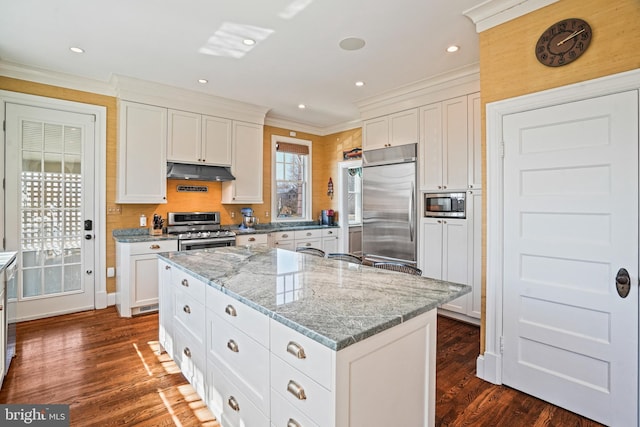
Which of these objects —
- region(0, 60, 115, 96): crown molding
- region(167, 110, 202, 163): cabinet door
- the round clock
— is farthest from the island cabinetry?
region(0, 60, 115, 96): crown molding

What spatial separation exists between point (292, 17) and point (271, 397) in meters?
2.62

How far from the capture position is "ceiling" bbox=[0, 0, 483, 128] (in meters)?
2.41

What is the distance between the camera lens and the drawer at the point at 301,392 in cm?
108

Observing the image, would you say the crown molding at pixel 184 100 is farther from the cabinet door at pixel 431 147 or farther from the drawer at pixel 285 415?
the drawer at pixel 285 415

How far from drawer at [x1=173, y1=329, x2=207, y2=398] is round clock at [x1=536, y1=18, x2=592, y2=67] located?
2946 mm

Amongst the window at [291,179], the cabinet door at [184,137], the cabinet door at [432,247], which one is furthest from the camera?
the window at [291,179]

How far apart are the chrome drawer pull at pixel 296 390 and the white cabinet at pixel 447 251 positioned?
9.37ft

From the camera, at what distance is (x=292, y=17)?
2.52 meters

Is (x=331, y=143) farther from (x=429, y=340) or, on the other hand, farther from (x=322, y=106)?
(x=429, y=340)

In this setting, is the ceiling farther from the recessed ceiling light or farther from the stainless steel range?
the stainless steel range

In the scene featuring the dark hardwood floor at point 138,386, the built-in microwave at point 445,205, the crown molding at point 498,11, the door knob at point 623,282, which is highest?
the crown molding at point 498,11

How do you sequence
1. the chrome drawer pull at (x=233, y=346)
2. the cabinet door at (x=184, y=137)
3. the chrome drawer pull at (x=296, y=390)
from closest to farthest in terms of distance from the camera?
the chrome drawer pull at (x=296, y=390) → the chrome drawer pull at (x=233, y=346) → the cabinet door at (x=184, y=137)

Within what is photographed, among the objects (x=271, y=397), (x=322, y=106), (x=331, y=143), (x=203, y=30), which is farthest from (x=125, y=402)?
(x=331, y=143)

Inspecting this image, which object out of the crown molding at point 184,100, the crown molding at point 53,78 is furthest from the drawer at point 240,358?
the crown molding at point 53,78
